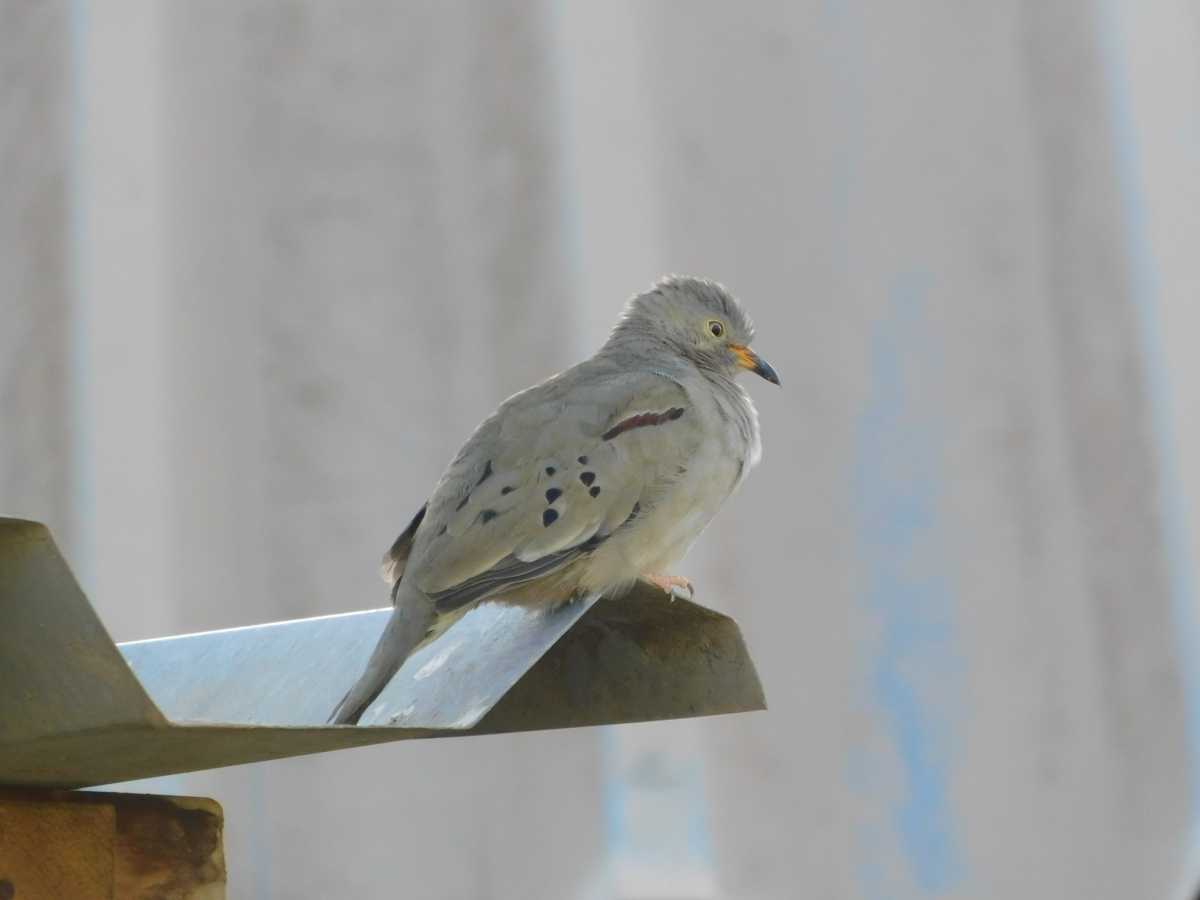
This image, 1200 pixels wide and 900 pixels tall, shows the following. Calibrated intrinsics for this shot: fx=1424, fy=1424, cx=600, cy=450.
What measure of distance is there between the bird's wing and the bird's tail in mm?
45

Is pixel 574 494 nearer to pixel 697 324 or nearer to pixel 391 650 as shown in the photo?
pixel 391 650

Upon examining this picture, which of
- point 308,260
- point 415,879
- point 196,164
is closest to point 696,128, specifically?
point 308,260

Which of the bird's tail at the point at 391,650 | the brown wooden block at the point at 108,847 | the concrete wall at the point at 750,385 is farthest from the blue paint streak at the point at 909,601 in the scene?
the brown wooden block at the point at 108,847

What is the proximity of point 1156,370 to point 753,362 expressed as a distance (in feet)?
11.1

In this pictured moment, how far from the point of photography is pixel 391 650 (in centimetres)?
253

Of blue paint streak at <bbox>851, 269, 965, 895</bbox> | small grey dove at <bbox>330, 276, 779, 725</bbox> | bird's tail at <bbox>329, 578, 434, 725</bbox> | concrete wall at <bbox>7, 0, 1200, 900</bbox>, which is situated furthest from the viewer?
blue paint streak at <bbox>851, 269, 965, 895</bbox>

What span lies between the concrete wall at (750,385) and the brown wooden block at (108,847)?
11.8 ft

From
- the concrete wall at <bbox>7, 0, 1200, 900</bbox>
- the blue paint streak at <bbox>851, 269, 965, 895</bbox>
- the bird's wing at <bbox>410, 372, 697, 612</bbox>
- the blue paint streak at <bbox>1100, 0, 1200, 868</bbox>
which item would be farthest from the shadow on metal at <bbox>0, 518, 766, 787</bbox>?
the blue paint streak at <bbox>1100, 0, 1200, 868</bbox>

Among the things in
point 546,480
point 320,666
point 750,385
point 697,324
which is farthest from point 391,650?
point 750,385

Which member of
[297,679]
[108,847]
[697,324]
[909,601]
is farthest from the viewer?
[909,601]

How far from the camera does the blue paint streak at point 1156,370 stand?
6.56 m

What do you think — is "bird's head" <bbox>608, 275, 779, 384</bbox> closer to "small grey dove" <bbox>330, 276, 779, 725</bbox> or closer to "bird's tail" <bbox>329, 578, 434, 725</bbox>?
"small grey dove" <bbox>330, 276, 779, 725</bbox>

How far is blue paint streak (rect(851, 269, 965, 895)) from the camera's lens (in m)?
6.14

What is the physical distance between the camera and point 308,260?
6.34 metres
